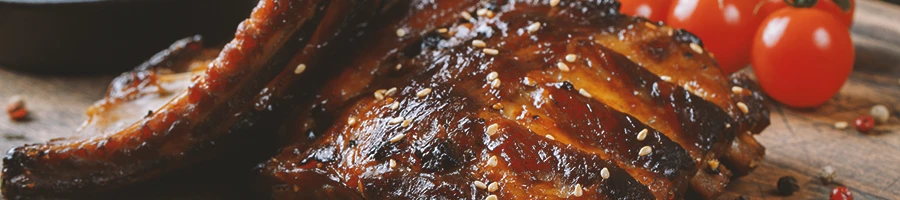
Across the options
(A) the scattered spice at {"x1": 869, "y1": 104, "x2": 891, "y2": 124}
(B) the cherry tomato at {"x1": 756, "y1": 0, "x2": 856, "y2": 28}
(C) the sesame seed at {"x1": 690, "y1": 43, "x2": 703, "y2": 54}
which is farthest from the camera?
(B) the cherry tomato at {"x1": 756, "y1": 0, "x2": 856, "y2": 28}

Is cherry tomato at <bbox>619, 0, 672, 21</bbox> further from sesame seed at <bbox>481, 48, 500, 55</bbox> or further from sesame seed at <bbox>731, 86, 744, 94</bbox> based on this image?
sesame seed at <bbox>481, 48, 500, 55</bbox>

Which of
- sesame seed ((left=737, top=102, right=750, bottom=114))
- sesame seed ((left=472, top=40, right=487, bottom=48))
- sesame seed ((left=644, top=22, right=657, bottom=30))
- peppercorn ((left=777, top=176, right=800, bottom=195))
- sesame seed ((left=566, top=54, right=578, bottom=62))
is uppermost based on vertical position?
sesame seed ((left=472, top=40, right=487, bottom=48))

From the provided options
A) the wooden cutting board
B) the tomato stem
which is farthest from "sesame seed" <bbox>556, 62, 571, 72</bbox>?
the tomato stem

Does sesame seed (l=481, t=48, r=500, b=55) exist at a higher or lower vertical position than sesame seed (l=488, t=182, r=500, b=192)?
higher

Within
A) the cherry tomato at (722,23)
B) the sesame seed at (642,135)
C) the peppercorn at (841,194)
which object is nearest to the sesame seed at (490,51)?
the sesame seed at (642,135)

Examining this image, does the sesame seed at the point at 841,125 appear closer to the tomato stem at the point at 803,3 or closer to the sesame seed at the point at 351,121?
the tomato stem at the point at 803,3

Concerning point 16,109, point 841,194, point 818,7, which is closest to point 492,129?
point 841,194

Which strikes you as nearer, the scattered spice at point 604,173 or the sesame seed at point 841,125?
the scattered spice at point 604,173
